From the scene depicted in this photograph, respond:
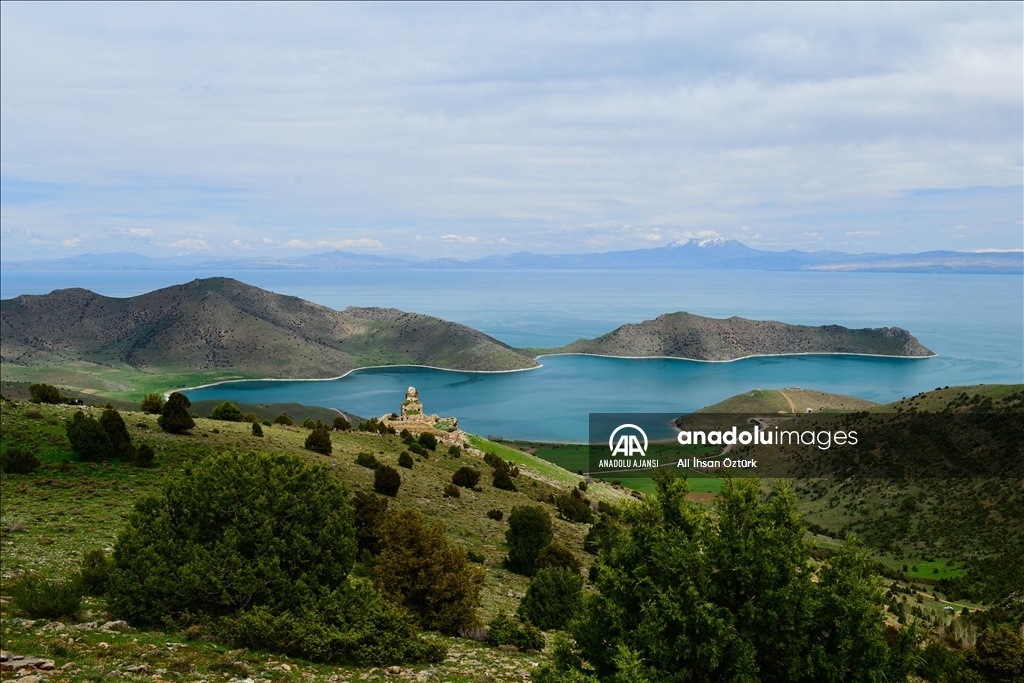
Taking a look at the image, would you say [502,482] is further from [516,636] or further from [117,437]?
[516,636]

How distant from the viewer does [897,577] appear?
33.1 m

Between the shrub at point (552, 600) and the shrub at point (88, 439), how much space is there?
1612 cm

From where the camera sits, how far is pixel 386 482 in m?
25.2

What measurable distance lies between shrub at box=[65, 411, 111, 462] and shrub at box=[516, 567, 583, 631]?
16.1 m

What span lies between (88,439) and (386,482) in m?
10.5

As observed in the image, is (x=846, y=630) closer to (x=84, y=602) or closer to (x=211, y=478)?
(x=211, y=478)

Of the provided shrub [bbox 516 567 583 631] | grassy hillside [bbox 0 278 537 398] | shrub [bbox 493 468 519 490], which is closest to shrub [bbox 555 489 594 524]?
shrub [bbox 493 468 519 490]

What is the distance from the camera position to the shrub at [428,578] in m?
14.1

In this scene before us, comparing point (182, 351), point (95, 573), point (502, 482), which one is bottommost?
point (502, 482)

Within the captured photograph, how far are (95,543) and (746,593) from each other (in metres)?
14.9

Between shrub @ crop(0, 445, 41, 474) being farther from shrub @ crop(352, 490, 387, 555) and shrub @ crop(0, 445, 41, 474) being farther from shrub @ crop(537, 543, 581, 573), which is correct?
shrub @ crop(537, 543, 581, 573)

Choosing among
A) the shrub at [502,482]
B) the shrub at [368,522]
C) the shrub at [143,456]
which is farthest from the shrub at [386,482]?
the shrub at [502,482]

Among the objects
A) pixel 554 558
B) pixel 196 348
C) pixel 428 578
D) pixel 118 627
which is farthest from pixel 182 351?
pixel 118 627

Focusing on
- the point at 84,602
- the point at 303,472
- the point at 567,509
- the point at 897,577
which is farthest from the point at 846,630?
the point at 897,577
